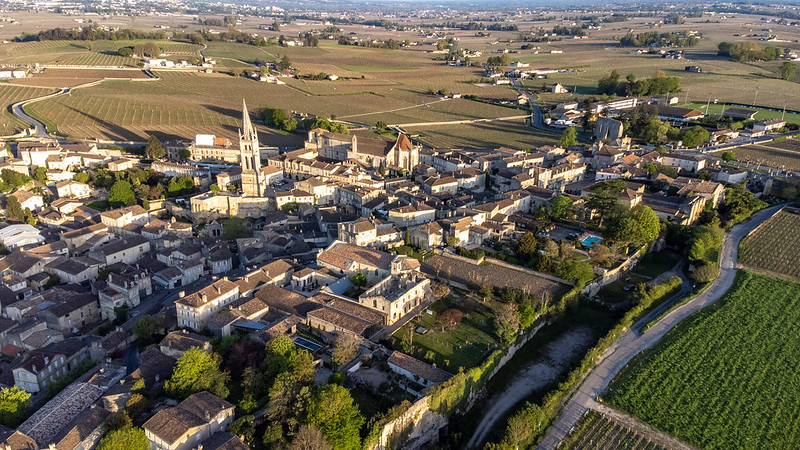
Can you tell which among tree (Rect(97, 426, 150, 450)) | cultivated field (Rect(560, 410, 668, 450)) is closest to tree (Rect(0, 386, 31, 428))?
tree (Rect(97, 426, 150, 450))

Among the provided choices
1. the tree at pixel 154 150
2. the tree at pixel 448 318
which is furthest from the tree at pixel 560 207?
the tree at pixel 154 150

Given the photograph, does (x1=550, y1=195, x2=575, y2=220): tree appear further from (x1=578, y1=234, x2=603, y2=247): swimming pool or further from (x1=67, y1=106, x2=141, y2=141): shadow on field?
(x1=67, y1=106, x2=141, y2=141): shadow on field

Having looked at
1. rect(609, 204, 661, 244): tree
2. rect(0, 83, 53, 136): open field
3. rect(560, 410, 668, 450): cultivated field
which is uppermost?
rect(0, 83, 53, 136): open field

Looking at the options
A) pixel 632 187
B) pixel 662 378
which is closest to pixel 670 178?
pixel 632 187

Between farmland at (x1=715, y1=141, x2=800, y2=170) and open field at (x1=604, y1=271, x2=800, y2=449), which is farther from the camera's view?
farmland at (x1=715, y1=141, x2=800, y2=170)

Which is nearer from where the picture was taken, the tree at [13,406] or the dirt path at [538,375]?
the tree at [13,406]

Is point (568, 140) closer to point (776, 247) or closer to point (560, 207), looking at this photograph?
point (560, 207)

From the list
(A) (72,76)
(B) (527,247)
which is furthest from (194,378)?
(A) (72,76)

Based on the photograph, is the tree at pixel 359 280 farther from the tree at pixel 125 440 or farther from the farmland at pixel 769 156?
the farmland at pixel 769 156

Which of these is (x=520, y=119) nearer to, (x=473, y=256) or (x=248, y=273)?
(x=473, y=256)
